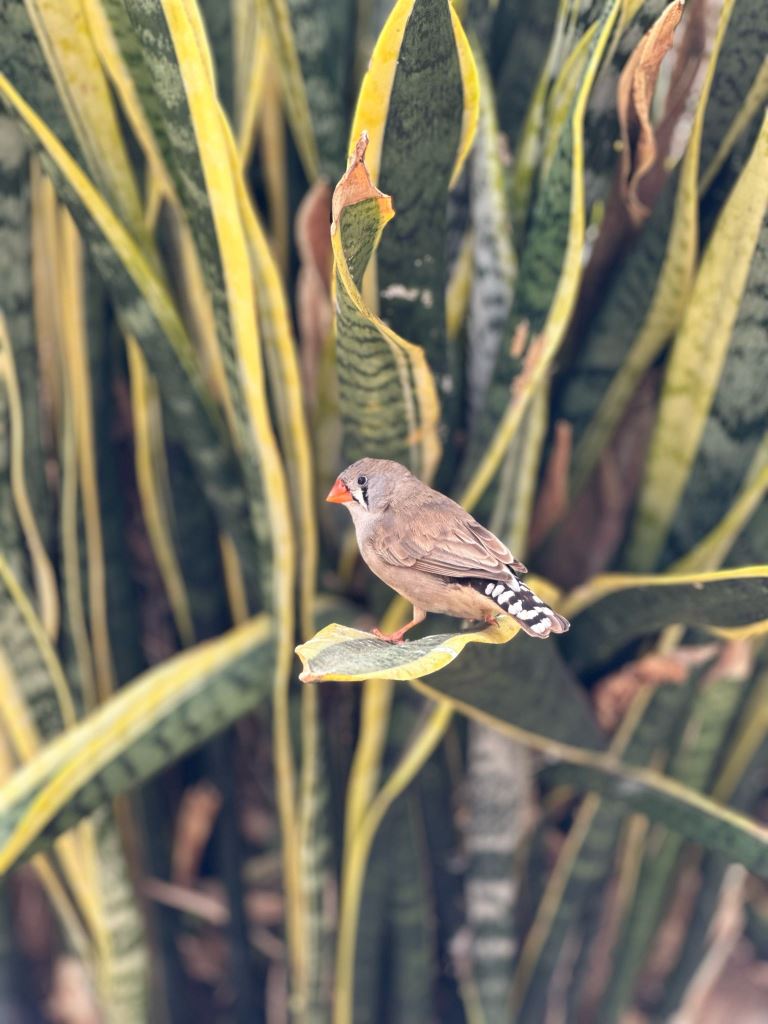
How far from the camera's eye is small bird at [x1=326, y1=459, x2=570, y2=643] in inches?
15.2

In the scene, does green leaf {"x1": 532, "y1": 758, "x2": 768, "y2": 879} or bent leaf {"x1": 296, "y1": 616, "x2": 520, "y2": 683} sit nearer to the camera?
bent leaf {"x1": 296, "y1": 616, "x2": 520, "y2": 683}

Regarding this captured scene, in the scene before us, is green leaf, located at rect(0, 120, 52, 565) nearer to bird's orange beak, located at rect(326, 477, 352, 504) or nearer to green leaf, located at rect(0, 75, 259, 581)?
green leaf, located at rect(0, 75, 259, 581)

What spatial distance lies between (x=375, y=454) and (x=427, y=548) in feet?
0.49

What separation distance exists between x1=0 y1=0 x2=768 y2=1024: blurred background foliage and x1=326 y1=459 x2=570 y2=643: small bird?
6cm

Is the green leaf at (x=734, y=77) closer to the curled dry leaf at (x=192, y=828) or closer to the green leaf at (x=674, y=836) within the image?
the green leaf at (x=674, y=836)

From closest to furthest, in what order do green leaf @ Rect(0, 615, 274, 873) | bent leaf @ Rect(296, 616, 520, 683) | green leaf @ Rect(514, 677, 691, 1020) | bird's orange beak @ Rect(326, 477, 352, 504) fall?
bent leaf @ Rect(296, 616, 520, 683)
bird's orange beak @ Rect(326, 477, 352, 504)
green leaf @ Rect(0, 615, 274, 873)
green leaf @ Rect(514, 677, 691, 1020)

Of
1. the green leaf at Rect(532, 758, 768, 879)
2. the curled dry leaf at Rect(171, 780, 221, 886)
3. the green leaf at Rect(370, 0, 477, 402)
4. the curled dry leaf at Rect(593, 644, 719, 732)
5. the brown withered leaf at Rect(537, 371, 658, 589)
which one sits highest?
the green leaf at Rect(370, 0, 477, 402)

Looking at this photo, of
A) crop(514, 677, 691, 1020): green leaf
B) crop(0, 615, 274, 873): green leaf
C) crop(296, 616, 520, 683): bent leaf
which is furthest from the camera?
crop(514, 677, 691, 1020): green leaf

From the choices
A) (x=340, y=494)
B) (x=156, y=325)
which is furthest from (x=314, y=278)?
(x=340, y=494)

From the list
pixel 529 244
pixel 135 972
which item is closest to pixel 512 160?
pixel 529 244

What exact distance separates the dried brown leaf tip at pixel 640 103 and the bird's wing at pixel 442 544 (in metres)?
0.25

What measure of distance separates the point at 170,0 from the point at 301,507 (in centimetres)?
27

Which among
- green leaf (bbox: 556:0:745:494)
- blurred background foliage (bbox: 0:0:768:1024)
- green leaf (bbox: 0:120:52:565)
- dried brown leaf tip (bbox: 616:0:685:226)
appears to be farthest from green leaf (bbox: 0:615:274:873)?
dried brown leaf tip (bbox: 616:0:685:226)

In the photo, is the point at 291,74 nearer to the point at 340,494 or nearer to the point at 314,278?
the point at 314,278
